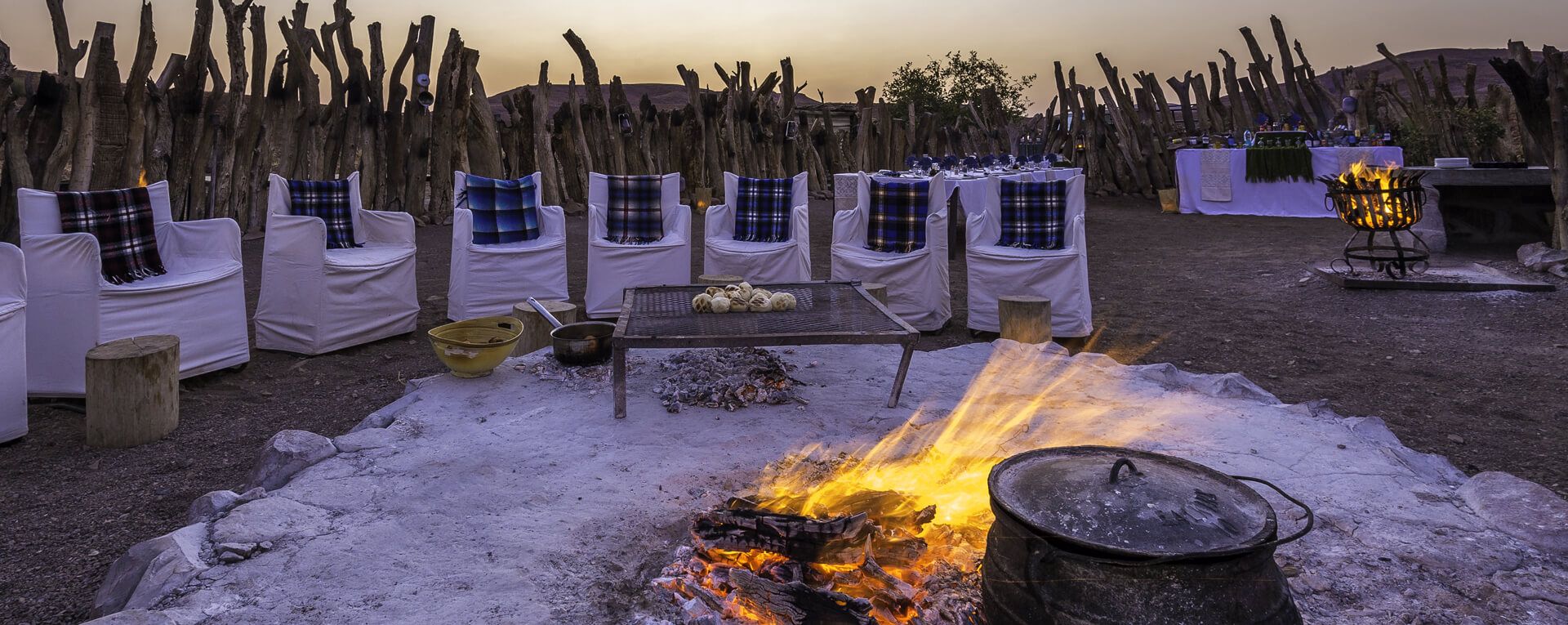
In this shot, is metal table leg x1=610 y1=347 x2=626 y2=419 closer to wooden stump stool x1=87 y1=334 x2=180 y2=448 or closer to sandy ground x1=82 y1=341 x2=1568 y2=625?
sandy ground x1=82 y1=341 x2=1568 y2=625

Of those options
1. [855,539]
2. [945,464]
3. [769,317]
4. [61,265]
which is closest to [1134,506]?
[855,539]

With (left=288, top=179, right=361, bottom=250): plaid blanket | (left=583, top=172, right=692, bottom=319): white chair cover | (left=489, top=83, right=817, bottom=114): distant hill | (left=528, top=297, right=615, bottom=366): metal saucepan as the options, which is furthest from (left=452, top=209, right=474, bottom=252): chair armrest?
(left=489, top=83, right=817, bottom=114): distant hill

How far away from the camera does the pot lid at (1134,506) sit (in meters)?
1.58

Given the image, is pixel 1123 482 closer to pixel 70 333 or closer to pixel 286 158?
pixel 70 333

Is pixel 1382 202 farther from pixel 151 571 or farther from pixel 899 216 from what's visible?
pixel 151 571

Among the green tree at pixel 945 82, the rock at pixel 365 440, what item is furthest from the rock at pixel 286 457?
the green tree at pixel 945 82

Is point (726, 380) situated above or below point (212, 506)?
above

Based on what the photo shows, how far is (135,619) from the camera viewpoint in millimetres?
1851

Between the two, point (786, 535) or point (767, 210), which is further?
point (767, 210)

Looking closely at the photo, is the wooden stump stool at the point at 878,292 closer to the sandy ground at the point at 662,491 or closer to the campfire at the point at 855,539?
the sandy ground at the point at 662,491

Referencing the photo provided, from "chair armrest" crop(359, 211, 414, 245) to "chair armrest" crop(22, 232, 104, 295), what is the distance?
5.78 feet

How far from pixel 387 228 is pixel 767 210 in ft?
8.17

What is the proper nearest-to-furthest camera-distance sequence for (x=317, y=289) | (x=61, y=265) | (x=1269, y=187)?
1. (x=61, y=265)
2. (x=317, y=289)
3. (x=1269, y=187)

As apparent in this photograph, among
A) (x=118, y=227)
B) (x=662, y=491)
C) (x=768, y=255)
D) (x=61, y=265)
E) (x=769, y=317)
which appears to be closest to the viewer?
(x=662, y=491)
